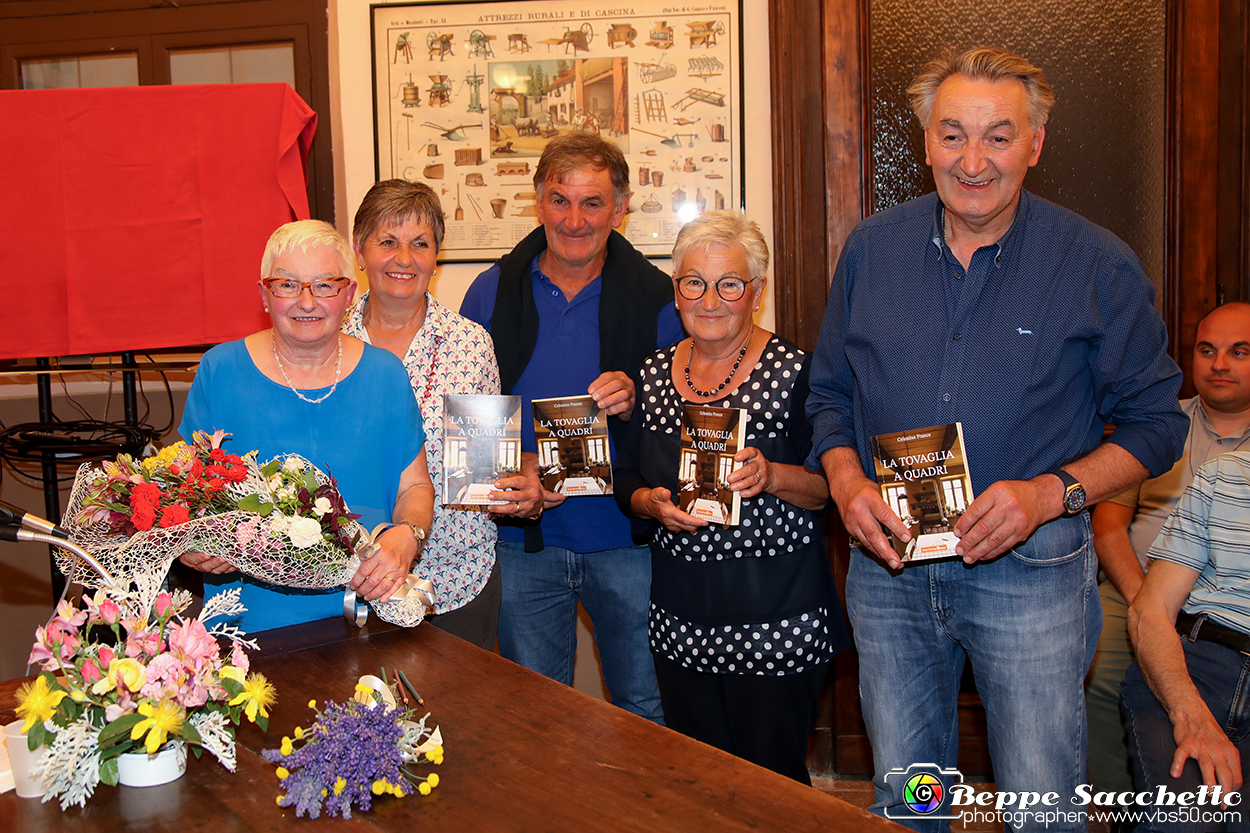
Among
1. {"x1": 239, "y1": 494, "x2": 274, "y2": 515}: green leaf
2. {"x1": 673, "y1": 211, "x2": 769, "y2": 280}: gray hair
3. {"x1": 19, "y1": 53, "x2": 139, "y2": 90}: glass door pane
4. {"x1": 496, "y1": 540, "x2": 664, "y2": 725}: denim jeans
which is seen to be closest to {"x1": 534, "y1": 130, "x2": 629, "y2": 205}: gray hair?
{"x1": 673, "y1": 211, "x2": 769, "y2": 280}: gray hair

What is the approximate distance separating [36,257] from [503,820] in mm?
2991

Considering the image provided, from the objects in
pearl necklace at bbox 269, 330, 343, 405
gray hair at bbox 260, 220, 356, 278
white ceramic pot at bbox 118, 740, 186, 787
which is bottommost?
white ceramic pot at bbox 118, 740, 186, 787

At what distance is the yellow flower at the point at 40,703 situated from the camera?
1327 millimetres

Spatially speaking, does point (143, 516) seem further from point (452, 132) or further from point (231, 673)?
point (452, 132)

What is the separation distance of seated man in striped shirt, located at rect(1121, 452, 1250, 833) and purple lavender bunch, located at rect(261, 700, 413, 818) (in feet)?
5.78

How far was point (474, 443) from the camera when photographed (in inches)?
93.1

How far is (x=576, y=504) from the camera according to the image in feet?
9.01

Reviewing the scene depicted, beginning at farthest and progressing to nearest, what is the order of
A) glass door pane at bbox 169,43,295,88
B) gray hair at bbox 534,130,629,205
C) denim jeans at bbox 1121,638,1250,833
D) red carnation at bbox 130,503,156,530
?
glass door pane at bbox 169,43,295,88 → gray hair at bbox 534,130,629,205 → denim jeans at bbox 1121,638,1250,833 → red carnation at bbox 130,503,156,530

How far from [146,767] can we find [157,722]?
0.40ft

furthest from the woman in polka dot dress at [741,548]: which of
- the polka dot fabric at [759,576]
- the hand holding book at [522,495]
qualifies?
the hand holding book at [522,495]

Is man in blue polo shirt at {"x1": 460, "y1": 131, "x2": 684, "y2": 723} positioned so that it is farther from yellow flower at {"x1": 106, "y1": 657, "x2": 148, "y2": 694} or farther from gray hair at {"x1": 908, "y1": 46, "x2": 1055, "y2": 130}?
yellow flower at {"x1": 106, "y1": 657, "x2": 148, "y2": 694}

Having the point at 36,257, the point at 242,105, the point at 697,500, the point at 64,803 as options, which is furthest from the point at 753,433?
the point at 36,257

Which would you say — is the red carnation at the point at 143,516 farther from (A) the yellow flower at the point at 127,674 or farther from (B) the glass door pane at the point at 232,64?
(B) the glass door pane at the point at 232,64

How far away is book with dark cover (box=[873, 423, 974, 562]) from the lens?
6.05ft
